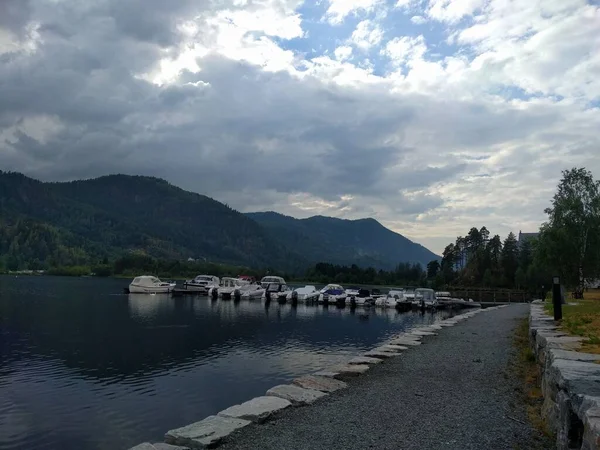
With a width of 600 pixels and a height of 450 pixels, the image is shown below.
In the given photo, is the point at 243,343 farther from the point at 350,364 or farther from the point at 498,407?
the point at 498,407

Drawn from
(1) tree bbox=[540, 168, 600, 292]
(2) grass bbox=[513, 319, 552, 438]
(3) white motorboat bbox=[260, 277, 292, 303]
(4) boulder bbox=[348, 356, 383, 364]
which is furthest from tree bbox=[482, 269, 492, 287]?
(4) boulder bbox=[348, 356, 383, 364]

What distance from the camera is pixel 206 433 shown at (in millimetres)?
9062

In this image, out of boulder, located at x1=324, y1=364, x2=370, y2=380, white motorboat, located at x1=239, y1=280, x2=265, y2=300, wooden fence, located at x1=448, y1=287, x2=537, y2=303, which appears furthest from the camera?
wooden fence, located at x1=448, y1=287, x2=537, y2=303

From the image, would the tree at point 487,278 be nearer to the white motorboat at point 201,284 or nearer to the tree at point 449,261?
the tree at point 449,261

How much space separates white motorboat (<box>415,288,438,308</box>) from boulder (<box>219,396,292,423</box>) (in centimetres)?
5880

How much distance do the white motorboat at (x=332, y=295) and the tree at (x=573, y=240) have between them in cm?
3150

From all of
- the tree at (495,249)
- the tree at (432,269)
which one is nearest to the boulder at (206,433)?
the tree at (495,249)

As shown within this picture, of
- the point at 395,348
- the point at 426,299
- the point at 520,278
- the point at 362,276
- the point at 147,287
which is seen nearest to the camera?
the point at 395,348

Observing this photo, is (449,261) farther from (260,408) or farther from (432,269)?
(260,408)

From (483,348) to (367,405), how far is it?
37.7ft

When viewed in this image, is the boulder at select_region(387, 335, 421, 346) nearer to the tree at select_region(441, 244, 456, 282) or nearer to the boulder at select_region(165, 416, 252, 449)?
the boulder at select_region(165, 416, 252, 449)

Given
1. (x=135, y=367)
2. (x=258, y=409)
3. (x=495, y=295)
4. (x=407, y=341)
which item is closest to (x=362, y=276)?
(x=495, y=295)

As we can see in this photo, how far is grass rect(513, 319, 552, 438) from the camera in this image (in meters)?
9.34

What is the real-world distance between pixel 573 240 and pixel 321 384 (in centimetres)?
3642
